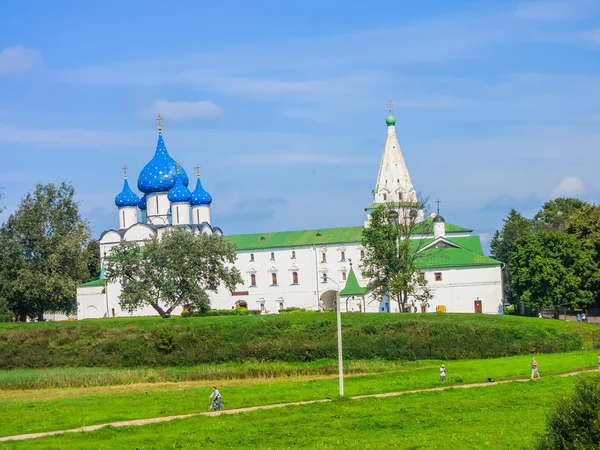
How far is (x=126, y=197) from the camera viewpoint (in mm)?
79125

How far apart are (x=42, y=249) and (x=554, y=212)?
1760 inches

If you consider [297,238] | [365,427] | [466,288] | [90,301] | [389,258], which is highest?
[297,238]

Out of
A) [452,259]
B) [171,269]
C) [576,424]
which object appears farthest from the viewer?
[452,259]

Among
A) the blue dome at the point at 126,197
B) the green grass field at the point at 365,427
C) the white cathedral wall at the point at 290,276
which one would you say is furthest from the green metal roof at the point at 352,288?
the green grass field at the point at 365,427

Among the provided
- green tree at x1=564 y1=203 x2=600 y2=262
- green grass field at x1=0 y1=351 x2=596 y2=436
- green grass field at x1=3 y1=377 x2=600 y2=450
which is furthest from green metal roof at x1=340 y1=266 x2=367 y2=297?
green grass field at x1=3 y1=377 x2=600 y2=450

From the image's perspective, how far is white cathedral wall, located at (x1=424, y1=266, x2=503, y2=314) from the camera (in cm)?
6675

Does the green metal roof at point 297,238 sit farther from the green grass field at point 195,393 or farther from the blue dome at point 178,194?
the green grass field at point 195,393

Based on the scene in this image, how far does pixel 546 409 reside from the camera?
25.8 meters

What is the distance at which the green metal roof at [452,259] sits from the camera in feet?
221

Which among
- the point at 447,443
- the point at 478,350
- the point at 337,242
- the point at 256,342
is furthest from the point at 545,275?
the point at 447,443

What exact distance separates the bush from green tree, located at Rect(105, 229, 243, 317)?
42.4 meters

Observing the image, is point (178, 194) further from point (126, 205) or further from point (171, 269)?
point (171, 269)

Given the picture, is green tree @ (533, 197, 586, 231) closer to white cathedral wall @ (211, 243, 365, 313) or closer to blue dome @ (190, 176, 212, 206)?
white cathedral wall @ (211, 243, 365, 313)

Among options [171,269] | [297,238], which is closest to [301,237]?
[297,238]
